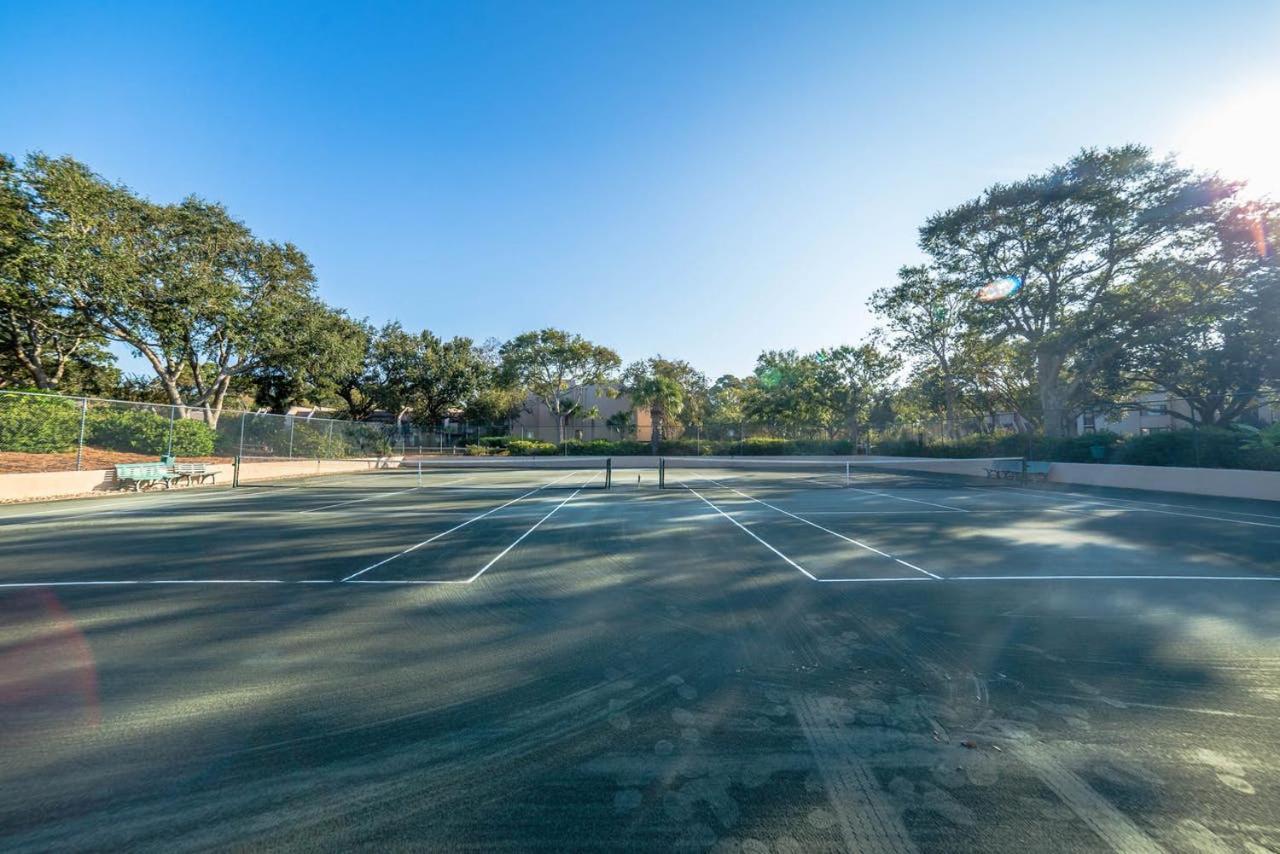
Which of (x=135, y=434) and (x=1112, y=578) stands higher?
(x=135, y=434)

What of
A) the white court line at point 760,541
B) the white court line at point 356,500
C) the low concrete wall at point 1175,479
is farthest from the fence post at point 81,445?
the low concrete wall at point 1175,479

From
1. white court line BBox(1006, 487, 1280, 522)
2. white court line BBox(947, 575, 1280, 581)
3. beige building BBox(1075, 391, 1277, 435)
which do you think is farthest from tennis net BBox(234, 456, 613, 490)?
beige building BBox(1075, 391, 1277, 435)

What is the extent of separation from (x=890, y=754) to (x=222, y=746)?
3.71m

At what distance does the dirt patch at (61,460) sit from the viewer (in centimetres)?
1587

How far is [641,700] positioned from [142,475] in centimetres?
2277

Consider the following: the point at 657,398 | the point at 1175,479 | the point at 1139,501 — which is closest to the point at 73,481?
the point at 657,398

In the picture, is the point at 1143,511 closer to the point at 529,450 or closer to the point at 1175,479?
the point at 1175,479

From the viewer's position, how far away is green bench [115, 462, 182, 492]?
18062 mm

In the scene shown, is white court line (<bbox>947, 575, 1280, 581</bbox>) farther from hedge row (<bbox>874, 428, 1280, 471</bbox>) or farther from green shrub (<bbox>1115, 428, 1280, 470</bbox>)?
green shrub (<bbox>1115, 428, 1280, 470</bbox>)

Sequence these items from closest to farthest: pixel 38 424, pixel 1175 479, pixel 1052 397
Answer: pixel 38 424 → pixel 1175 479 → pixel 1052 397

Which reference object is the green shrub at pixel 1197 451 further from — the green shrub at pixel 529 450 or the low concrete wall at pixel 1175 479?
the green shrub at pixel 529 450

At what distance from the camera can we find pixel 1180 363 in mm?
24547

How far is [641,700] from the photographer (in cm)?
364

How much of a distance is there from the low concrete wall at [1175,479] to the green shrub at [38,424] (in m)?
35.8
